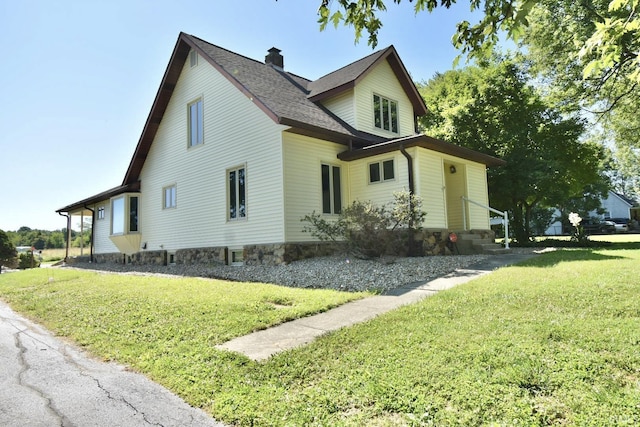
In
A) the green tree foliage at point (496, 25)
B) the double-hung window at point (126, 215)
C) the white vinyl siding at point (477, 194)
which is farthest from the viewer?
the double-hung window at point (126, 215)

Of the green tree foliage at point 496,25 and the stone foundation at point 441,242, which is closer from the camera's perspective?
the green tree foliage at point 496,25

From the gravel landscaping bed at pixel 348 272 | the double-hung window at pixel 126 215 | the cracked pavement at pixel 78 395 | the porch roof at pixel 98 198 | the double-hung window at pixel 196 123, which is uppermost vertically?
the double-hung window at pixel 196 123

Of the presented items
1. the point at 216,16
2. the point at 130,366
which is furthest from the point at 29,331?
the point at 216,16

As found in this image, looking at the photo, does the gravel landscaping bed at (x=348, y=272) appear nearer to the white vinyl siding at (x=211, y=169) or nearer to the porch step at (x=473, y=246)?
the white vinyl siding at (x=211, y=169)

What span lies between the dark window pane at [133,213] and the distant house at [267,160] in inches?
1.9

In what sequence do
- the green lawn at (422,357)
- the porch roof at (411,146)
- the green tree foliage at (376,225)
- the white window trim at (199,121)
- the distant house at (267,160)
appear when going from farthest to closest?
1. the white window trim at (199,121)
2. the distant house at (267,160)
3. the porch roof at (411,146)
4. the green tree foliage at (376,225)
5. the green lawn at (422,357)

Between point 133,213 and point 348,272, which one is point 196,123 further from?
point 348,272

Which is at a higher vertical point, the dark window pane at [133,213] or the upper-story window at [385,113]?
the upper-story window at [385,113]

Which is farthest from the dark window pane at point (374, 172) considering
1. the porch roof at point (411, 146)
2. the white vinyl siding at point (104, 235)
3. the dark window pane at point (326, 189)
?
the white vinyl siding at point (104, 235)

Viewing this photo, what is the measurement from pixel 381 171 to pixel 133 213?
12.2 m

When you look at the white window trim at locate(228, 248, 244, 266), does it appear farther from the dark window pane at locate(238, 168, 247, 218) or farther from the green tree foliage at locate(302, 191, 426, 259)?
the green tree foliage at locate(302, 191, 426, 259)

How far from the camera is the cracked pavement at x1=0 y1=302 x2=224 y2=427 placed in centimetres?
285

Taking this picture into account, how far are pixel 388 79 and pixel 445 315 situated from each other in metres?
12.9

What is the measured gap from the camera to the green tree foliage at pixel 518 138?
1759 cm
